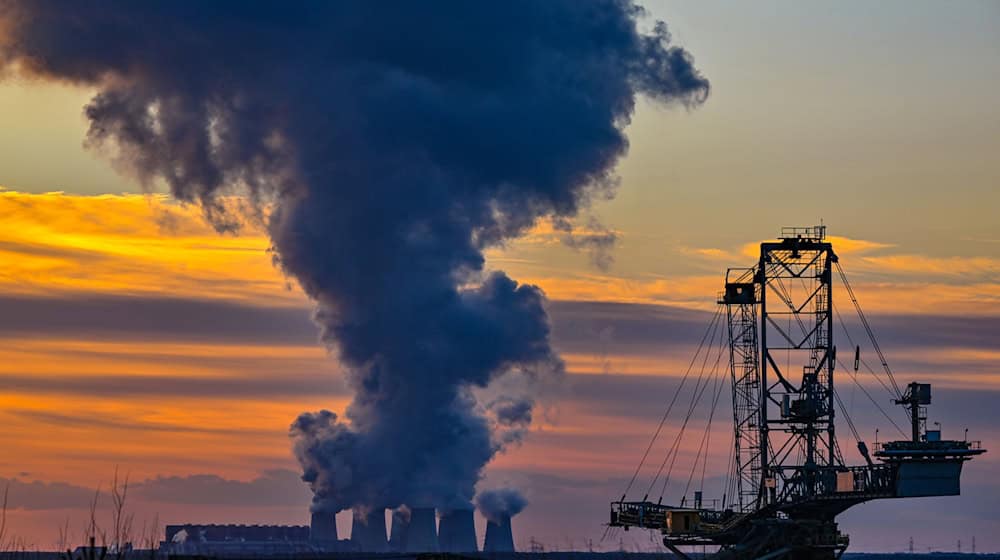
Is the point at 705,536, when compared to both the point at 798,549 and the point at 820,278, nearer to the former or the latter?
the point at 798,549

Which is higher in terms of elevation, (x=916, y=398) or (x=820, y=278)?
(x=820, y=278)

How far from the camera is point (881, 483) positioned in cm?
16475

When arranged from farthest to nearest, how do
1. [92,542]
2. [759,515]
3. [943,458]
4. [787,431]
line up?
[787,431] < [759,515] < [943,458] < [92,542]

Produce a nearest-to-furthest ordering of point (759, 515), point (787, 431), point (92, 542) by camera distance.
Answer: point (92, 542) → point (759, 515) → point (787, 431)

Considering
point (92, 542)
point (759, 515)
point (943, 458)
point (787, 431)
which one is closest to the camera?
point (92, 542)

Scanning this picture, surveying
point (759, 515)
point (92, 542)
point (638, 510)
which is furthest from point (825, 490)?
point (92, 542)

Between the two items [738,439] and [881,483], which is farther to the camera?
[738,439]

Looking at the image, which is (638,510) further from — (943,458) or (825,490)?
(943,458)

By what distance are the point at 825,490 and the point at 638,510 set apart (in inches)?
826

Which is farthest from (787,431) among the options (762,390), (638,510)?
(638,510)

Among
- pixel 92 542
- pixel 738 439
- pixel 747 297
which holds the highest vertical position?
pixel 747 297

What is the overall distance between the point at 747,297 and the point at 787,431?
1408 centimetres

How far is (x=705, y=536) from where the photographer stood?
176m

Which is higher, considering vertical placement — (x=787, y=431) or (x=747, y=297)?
(x=747, y=297)
